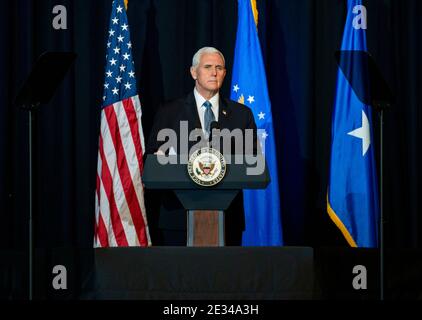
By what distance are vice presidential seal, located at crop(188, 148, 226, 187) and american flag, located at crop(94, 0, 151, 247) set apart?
1726 mm

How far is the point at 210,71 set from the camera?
4125 millimetres

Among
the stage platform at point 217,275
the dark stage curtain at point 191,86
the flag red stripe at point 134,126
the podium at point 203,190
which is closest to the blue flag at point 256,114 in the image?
the dark stage curtain at point 191,86

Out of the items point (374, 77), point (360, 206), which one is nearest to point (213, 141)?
point (374, 77)

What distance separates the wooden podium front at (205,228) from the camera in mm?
3352

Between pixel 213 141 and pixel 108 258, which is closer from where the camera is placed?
pixel 108 258

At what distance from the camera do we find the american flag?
16.3 feet

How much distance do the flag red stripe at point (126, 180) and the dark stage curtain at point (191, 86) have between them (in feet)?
1.58

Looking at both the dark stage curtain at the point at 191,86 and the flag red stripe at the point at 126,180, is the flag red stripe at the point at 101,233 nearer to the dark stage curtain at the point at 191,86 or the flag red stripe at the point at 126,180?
the flag red stripe at the point at 126,180

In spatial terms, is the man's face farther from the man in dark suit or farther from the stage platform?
the stage platform

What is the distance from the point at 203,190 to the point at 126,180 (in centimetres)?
173

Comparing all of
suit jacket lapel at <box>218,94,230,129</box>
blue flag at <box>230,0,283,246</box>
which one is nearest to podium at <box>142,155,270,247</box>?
suit jacket lapel at <box>218,94,230,129</box>

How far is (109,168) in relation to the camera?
504 cm
